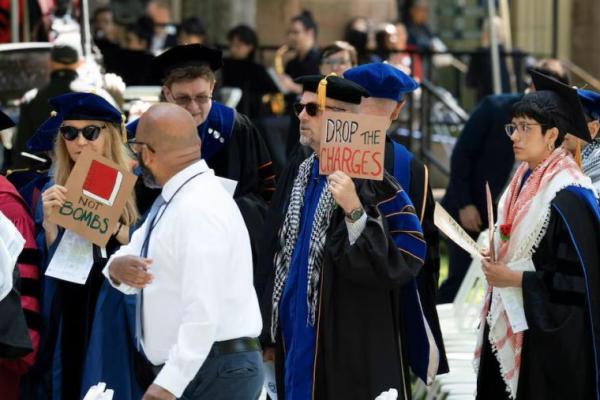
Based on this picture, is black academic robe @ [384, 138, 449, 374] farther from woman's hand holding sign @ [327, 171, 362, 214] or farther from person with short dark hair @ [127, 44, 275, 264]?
person with short dark hair @ [127, 44, 275, 264]

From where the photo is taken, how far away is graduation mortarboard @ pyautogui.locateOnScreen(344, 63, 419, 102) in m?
6.91

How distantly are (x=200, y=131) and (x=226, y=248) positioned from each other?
239 cm

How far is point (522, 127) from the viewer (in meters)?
7.20

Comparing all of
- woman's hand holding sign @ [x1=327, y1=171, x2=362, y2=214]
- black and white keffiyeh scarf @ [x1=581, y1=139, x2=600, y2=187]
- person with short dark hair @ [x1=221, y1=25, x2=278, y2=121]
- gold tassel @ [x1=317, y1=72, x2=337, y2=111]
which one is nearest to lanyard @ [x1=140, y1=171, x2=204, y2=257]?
woman's hand holding sign @ [x1=327, y1=171, x2=362, y2=214]

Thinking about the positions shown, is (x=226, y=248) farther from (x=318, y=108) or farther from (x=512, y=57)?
(x=512, y=57)

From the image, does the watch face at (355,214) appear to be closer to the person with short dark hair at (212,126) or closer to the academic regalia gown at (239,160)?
the academic regalia gown at (239,160)

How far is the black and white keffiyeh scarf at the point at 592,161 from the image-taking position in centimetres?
775

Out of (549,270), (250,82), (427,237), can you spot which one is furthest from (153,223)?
(250,82)

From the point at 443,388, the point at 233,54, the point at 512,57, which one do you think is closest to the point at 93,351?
the point at 443,388

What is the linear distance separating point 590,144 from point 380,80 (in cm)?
147

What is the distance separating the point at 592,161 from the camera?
7.82m

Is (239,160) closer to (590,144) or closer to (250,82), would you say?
(590,144)

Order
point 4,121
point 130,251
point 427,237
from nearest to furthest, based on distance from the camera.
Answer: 1. point 130,251
2. point 4,121
3. point 427,237

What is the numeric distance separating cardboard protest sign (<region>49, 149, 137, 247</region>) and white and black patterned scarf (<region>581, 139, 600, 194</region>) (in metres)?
2.27
